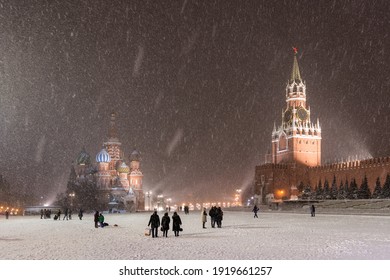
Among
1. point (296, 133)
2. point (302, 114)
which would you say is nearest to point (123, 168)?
point (296, 133)

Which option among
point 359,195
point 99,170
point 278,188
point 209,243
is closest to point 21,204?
point 99,170

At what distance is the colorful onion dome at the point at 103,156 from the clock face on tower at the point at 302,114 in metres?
37.5

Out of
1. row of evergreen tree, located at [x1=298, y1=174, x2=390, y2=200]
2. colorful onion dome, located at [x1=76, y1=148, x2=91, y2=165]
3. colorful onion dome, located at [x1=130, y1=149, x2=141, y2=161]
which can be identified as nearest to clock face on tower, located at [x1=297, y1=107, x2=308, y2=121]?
colorful onion dome, located at [x1=130, y1=149, x2=141, y2=161]

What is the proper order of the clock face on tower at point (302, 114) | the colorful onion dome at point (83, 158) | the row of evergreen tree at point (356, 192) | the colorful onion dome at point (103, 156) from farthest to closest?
the clock face on tower at point (302, 114)
the colorful onion dome at point (83, 158)
the colorful onion dome at point (103, 156)
the row of evergreen tree at point (356, 192)

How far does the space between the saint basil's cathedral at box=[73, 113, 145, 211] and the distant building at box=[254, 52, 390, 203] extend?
2010 centimetres

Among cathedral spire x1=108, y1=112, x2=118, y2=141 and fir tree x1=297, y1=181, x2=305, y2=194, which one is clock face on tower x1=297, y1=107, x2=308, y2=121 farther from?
cathedral spire x1=108, y1=112, x2=118, y2=141

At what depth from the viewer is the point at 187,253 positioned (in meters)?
10.5

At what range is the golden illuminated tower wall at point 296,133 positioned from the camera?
9412cm

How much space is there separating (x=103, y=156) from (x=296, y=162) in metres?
33.1

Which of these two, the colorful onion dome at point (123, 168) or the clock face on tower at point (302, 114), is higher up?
the clock face on tower at point (302, 114)

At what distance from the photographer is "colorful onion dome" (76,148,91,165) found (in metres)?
86.6

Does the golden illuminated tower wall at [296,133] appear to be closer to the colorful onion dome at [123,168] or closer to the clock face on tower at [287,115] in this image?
the clock face on tower at [287,115]

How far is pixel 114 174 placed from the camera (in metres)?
85.0

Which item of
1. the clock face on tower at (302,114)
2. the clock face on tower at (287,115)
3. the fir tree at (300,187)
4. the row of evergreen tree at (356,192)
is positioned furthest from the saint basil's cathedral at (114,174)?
the clock face on tower at (302,114)
